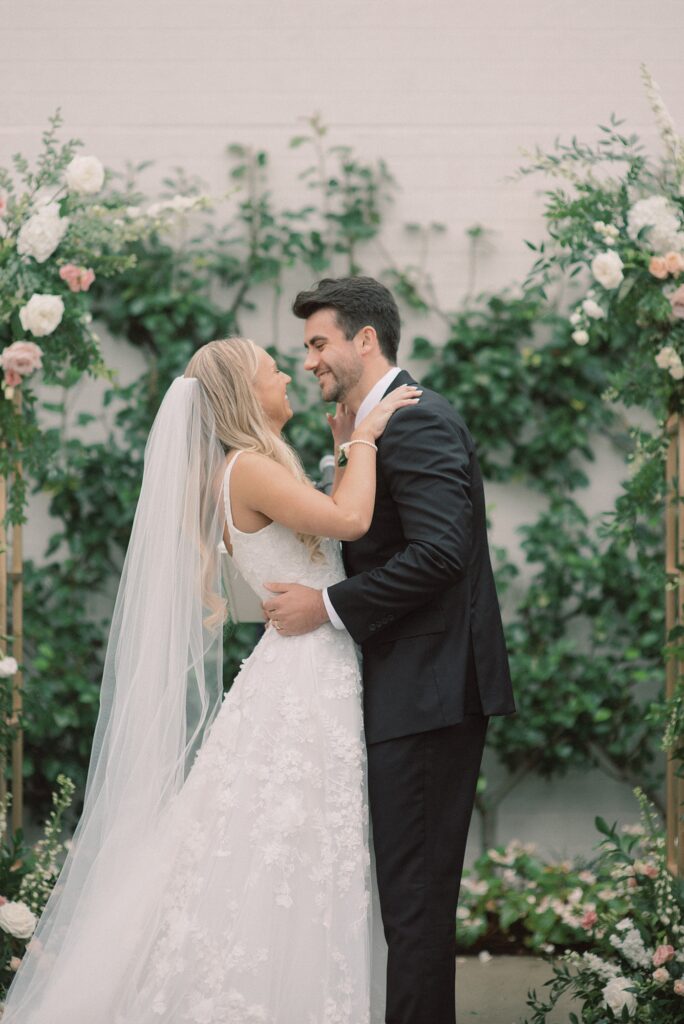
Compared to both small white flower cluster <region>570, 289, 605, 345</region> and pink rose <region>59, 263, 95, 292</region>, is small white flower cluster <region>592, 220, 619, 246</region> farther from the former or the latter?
pink rose <region>59, 263, 95, 292</region>

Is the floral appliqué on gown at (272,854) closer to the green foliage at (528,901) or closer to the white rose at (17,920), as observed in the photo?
the white rose at (17,920)

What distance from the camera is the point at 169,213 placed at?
420 cm

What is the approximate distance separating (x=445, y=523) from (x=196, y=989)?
3.94ft

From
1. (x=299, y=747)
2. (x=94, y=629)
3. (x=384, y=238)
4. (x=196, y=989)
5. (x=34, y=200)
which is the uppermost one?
(x=384, y=238)

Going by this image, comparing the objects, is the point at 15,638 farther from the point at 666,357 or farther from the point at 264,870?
the point at 666,357

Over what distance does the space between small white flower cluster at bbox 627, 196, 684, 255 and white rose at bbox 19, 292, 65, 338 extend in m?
1.71

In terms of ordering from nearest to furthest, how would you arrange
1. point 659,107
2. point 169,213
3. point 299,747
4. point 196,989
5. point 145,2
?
Result: 1. point 196,989
2. point 299,747
3. point 659,107
4. point 169,213
5. point 145,2

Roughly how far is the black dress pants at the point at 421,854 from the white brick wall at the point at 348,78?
8.94 feet

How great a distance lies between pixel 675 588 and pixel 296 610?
1321 millimetres

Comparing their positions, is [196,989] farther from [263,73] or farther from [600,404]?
[263,73]

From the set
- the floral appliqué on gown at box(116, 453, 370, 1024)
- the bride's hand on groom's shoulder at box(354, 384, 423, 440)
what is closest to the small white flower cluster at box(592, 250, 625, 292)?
the bride's hand on groom's shoulder at box(354, 384, 423, 440)

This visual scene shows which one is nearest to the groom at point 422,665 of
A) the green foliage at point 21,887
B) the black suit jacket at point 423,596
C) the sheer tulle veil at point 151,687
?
the black suit jacket at point 423,596

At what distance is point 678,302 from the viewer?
3.35m

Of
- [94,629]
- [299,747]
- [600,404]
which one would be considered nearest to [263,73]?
[600,404]
